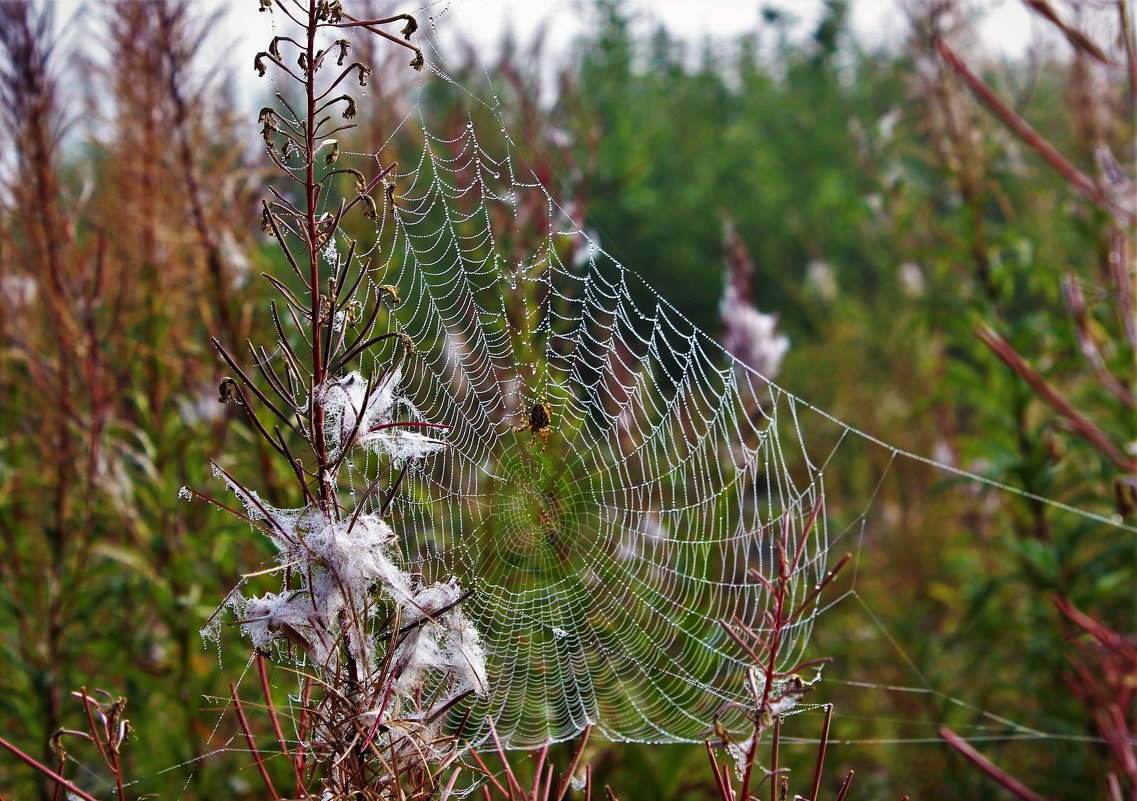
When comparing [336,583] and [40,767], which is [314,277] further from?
[40,767]

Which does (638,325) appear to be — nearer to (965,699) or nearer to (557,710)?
(965,699)

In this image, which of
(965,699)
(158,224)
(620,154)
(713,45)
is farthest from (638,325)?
(713,45)

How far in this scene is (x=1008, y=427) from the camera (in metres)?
3.92

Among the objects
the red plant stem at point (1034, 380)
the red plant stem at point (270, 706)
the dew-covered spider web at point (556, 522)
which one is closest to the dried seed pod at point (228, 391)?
the red plant stem at point (270, 706)

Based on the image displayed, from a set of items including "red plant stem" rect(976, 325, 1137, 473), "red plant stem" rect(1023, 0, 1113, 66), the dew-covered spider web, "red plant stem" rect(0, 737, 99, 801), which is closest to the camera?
"red plant stem" rect(0, 737, 99, 801)

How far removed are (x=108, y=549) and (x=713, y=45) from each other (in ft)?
66.6

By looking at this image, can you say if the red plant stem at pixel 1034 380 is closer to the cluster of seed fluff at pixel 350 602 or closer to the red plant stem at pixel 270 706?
the cluster of seed fluff at pixel 350 602

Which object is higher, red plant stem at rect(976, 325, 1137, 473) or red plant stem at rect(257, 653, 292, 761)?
red plant stem at rect(976, 325, 1137, 473)

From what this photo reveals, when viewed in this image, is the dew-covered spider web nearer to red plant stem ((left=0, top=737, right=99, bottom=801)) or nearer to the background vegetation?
the background vegetation

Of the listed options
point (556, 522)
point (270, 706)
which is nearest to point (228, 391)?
point (270, 706)

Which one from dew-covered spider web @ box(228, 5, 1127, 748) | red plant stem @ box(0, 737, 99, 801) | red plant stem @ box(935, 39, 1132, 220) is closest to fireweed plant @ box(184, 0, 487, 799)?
red plant stem @ box(0, 737, 99, 801)

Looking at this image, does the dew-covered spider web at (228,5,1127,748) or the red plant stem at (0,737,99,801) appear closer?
the red plant stem at (0,737,99,801)

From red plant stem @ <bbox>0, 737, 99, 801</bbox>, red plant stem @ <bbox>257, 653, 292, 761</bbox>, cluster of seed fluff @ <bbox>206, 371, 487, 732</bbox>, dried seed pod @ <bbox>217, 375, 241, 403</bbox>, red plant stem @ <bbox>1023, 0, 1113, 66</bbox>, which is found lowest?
red plant stem @ <bbox>0, 737, 99, 801</bbox>

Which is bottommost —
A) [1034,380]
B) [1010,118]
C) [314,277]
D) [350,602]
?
[350,602]
